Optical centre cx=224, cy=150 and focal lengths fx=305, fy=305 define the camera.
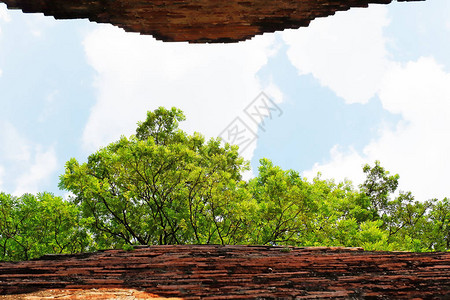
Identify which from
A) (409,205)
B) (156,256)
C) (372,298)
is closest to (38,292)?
(156,256)

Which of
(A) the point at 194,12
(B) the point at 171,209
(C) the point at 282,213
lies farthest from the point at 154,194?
(A) the point at 194,12

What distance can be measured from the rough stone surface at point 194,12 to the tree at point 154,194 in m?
6.79

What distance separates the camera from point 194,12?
531cm

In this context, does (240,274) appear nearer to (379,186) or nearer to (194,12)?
(194,12)

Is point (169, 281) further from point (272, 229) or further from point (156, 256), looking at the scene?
point (272, 229)

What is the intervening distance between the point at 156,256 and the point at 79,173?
26.3 feet

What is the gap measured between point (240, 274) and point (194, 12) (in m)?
4.31

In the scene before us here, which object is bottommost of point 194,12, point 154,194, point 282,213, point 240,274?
point 240,274

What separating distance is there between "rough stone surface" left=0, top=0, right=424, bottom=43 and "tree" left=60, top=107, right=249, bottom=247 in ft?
22.3

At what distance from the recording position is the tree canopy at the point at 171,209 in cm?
1096

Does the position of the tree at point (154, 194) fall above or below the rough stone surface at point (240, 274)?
above

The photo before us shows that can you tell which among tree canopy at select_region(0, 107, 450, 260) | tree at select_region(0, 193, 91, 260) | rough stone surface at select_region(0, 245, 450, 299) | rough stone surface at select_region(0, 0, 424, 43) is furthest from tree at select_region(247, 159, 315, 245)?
rough stone surface at select_region(0, 0, 424, 43)

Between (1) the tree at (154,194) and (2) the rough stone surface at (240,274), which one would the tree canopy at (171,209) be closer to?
(1) the tree at (154,194)

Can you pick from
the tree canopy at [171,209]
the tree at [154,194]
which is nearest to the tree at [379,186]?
the tree canopy at [171,209]
